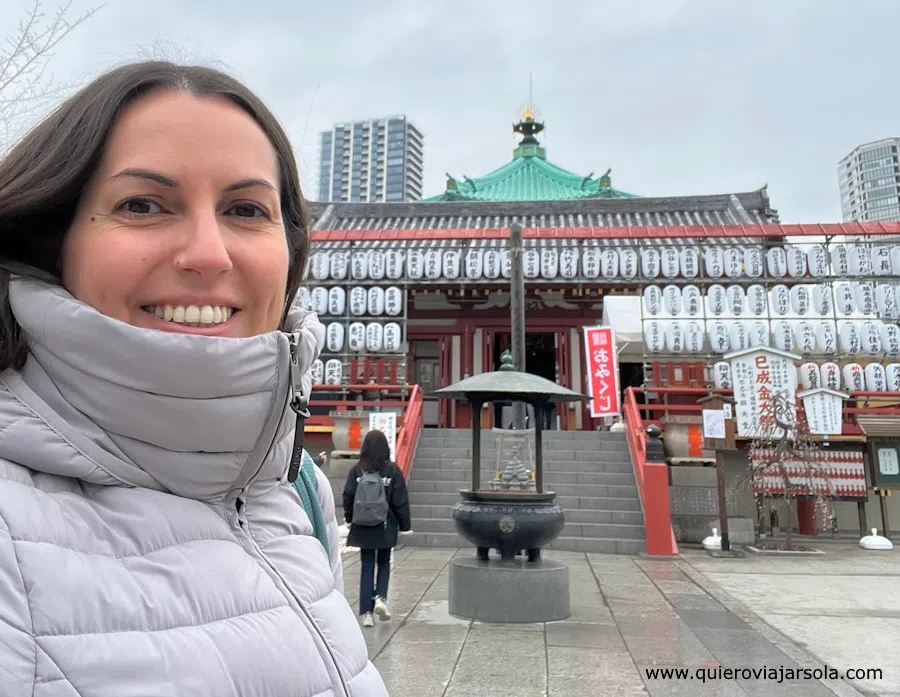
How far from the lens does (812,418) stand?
39.3ft

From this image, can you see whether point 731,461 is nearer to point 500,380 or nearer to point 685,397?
point 685,397

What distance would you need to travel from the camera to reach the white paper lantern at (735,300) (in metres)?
13.9

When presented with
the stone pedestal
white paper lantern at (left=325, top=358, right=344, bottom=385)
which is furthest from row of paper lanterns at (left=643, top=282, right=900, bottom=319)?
the stone pedestal

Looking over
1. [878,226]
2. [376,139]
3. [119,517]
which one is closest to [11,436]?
[119,517]

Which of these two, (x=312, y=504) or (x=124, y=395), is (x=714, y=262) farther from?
(x=124, y=395)

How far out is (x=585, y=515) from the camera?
10.8 meters

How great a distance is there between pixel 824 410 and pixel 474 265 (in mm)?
7950

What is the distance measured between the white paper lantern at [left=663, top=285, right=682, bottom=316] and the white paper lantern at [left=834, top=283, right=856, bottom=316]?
3218 mm

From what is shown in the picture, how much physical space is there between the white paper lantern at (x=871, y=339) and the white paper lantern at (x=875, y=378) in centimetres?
30

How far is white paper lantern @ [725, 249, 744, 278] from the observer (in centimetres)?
1432

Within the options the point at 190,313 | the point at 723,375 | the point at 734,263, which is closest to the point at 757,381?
the point at 723,375

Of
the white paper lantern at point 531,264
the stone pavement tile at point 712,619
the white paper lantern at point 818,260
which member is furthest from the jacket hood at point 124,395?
the white paper lantern at point 818,260

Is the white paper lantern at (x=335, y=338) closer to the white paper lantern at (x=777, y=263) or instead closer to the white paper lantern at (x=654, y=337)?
the white paper lantern at (x=654, y=337)

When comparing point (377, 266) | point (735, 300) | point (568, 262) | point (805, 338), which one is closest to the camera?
point (805, 338)
